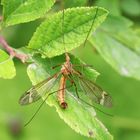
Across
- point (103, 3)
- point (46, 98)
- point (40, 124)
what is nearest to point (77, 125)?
point (46, 98)

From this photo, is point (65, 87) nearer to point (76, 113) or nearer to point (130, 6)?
point (76, 113)

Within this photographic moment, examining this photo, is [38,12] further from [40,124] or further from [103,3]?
[40,124]

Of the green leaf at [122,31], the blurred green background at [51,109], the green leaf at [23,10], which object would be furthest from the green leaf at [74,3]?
the blurred green background at [51,109]

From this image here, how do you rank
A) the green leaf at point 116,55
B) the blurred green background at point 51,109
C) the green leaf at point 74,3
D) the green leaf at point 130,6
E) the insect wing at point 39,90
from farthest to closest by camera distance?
1. the blurred green background at point 51,109
2. the green leaf at point 130,6
3. the green leaf at point 116,55
4. the green leaf at point 74,3
5. the insect wing at point 39,90

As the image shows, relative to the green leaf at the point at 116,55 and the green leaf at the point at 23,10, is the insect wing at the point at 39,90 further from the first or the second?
the green leaf at the point at 116,55

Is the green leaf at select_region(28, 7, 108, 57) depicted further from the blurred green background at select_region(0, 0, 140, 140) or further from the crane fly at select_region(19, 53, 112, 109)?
the blurred green background at select_region(0, 0, 140, 140)

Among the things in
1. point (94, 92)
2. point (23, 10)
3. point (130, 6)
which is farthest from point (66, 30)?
point (130, 6)
